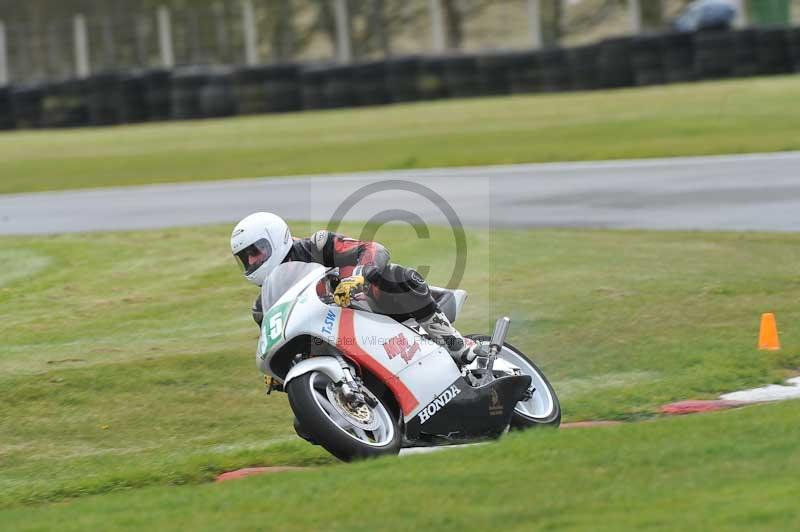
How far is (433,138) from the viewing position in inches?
979

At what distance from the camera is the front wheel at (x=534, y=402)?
720 cm

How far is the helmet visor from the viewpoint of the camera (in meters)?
6.72

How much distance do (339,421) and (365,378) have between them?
440 mm

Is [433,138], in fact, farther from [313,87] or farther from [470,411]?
[470,411]

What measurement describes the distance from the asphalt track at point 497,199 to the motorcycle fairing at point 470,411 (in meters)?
7.17

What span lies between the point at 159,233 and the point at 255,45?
22.4 m

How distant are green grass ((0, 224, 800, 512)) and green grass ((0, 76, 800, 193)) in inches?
311

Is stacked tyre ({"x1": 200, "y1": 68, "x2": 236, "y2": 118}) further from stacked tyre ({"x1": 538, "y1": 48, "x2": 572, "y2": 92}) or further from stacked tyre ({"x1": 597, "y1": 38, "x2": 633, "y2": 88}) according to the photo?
stacked tyre ({"x1": 597, "y1": 38, "x2": 633, "y2": 88})

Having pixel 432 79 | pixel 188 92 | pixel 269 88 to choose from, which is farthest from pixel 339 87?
pixel 188 92

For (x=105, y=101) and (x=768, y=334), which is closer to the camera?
(x=768, y=334)

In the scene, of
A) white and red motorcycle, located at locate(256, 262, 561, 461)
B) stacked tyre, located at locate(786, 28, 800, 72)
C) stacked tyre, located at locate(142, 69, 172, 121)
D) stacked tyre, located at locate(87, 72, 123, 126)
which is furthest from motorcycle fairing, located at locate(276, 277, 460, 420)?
stacked tyre, located at locate(87, 72, 123, 126)

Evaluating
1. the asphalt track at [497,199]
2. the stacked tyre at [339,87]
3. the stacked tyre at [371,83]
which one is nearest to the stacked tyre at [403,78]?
the stacked tyre at [371,83]

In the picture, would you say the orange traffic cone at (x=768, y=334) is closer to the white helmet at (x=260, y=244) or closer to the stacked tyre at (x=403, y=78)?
the white helmet at (x=260, y=244)

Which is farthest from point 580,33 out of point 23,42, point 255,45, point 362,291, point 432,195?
point 362,291
